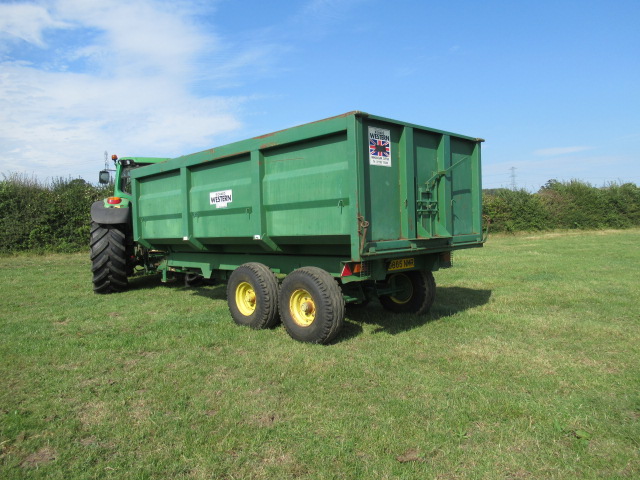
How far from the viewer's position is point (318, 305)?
186 inches

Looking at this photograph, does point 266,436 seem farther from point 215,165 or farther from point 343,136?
point 215,165

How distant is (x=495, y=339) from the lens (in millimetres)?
4941

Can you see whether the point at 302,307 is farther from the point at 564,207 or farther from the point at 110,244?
the point at 564,207

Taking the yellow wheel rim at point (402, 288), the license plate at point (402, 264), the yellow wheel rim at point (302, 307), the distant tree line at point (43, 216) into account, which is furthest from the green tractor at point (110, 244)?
the distant tree line at point (43, 216)

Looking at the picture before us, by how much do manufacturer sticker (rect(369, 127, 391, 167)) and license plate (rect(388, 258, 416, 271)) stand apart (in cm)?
113

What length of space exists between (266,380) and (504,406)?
6.22ft

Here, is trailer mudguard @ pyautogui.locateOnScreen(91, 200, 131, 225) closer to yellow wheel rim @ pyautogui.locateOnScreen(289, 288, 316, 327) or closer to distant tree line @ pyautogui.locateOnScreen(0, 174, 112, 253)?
yellow wheel rim @ pyautogui.locateOnScreen(289, 288, 316, 327)

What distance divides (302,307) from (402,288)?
70.2 inches

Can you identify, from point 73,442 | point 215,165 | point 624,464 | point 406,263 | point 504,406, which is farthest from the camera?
point 215,165

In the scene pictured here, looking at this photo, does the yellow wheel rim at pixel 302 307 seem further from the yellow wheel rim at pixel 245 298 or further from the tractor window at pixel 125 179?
the tractor window at pixel 125 179

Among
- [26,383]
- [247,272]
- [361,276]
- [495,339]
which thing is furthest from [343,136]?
[26,383]

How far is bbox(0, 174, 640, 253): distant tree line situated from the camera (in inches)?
633

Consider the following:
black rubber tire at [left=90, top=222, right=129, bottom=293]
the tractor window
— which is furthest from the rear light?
the tractor window

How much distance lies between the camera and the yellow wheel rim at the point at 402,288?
6.21 metres
